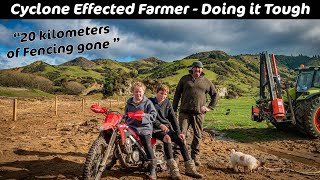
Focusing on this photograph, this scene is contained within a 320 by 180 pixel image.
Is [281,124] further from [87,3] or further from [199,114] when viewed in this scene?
[87,3]

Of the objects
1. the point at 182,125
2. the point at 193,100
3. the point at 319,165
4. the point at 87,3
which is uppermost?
the point at 87,3

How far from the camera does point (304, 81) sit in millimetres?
13656

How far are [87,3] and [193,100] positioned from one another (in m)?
7.46

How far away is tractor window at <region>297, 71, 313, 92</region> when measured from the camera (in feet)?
44.0

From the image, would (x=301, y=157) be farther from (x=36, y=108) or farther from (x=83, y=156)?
(x=36, y=108)

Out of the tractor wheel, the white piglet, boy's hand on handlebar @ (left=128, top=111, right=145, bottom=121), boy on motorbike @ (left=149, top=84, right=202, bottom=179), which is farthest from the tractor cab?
boy's hand on handlebar @ (left=128, top=111, right=145, bottom=121)

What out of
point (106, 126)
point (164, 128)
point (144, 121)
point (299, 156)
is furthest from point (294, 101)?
point (106, 126)

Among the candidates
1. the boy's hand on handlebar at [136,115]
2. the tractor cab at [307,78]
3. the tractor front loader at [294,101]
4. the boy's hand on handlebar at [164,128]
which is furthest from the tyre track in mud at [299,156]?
the boy's hand on handlebar at [136,115]

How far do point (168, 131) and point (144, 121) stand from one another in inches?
27.5

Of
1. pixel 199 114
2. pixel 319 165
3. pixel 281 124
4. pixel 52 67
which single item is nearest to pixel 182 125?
pixel 199 114

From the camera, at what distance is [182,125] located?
23.7ft

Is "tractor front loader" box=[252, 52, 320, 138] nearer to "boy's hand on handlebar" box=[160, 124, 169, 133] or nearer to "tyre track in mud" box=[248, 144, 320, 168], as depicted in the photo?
"tyre track in mud" box=[248, 144, 320, 168]

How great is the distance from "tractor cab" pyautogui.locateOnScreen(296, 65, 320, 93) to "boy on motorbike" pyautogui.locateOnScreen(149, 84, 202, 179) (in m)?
8.92

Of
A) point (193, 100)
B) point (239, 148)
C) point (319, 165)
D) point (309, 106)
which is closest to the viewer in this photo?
point (193, 100)
